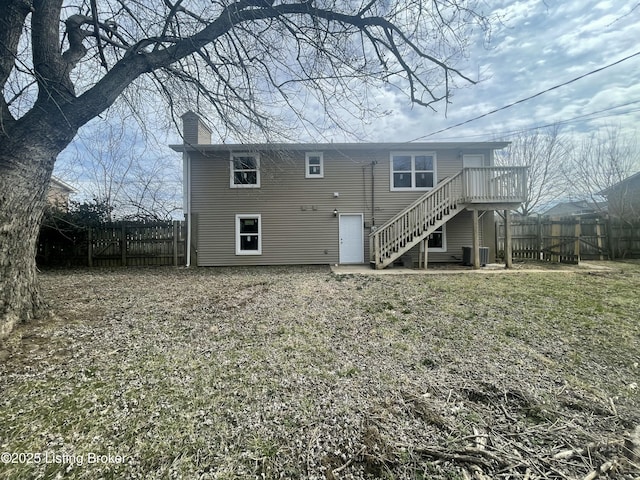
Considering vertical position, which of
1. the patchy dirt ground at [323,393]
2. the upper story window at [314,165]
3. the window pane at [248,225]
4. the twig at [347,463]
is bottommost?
the twig at [347,463]

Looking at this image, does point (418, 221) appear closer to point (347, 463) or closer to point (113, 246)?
point (347, 463)

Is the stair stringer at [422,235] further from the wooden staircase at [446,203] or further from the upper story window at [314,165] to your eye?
the upper story window at [314,165]

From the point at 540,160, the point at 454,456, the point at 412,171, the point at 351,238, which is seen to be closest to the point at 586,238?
the point at 412,171

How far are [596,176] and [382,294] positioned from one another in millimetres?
18076

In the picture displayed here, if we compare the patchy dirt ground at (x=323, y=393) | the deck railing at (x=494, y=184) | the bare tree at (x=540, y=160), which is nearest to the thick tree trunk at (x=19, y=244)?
the patchy dirt ground at (x=323, y=393)

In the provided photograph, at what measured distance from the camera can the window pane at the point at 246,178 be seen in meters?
11.3

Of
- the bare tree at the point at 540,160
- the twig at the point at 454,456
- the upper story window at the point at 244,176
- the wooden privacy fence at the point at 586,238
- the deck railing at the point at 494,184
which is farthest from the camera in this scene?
the bare tree at the point at 540,160

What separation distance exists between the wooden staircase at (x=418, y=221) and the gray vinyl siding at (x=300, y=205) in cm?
157

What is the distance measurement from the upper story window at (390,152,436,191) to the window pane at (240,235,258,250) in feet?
18.9

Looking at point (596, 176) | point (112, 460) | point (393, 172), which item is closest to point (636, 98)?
point (596, 176)

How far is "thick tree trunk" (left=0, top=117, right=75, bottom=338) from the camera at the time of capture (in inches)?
130

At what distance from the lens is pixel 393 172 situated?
452 inches

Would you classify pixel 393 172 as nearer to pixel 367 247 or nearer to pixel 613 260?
pixel 367 247

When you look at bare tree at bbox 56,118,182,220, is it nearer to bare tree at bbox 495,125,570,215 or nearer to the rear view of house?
the rear view of house
